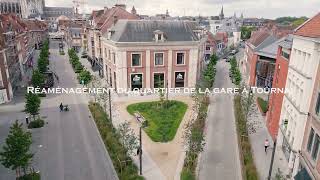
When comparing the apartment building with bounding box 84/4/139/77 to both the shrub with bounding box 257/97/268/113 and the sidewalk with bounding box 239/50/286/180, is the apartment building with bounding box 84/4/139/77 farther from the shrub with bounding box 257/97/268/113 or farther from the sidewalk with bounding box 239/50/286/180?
the sidewalk with bounding box 239/50/286/180

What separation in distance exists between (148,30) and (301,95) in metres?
30.2

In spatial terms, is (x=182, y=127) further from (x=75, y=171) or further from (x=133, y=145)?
(x=75, y=171)

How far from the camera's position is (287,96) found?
26.5 metres

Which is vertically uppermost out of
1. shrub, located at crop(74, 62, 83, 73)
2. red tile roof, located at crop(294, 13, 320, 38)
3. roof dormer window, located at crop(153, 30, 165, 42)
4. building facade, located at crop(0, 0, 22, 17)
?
building facade, located at crop(0, 0, 22, 17)

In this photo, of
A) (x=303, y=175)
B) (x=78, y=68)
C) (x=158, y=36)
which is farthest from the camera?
(x=78, y=68)

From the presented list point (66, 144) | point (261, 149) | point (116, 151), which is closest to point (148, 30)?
point (66, 144)

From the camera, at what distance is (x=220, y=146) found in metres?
29.0

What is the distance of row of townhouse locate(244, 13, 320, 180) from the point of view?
66.9ft

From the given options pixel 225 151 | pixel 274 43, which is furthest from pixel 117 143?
pixel 274 43

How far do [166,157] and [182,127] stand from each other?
7574mm

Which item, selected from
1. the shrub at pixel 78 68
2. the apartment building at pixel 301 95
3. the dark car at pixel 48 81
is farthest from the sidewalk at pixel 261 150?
the shrub at pixel 78 68

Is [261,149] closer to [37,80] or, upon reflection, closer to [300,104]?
[300,104]

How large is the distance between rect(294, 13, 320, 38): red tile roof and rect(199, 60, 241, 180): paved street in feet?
41.5

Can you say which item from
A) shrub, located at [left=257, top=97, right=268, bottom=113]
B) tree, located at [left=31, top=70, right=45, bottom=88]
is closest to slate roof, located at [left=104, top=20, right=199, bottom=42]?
tree, located at [left=31, top=70, right=45, bottom=88]
